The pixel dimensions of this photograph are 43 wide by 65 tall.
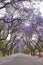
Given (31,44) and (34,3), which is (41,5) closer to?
(34,3)

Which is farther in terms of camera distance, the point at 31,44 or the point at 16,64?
the point at 31,44

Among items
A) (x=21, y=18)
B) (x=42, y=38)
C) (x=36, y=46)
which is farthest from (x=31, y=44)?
(x=21, y=18)

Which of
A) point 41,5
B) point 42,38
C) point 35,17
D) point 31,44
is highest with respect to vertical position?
point 41,5

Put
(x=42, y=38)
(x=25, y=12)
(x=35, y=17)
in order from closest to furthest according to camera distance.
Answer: (x=25, y=12)
(x=35, y=17)
(x=42, y=38)

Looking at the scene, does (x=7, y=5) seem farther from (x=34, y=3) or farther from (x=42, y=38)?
(x=42, y=38)

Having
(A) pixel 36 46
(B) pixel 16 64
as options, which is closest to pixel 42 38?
(A) pixel 36 46

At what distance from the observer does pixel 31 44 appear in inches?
1817

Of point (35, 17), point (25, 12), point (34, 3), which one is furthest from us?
point (35, 17)

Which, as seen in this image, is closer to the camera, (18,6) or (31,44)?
(18,6)

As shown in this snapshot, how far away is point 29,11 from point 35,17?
1681 millimetres

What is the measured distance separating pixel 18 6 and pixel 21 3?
10.2 inches

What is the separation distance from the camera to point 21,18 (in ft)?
48.8

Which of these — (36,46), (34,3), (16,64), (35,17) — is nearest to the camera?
(34,3)

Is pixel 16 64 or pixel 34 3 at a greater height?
pixel 34 3
